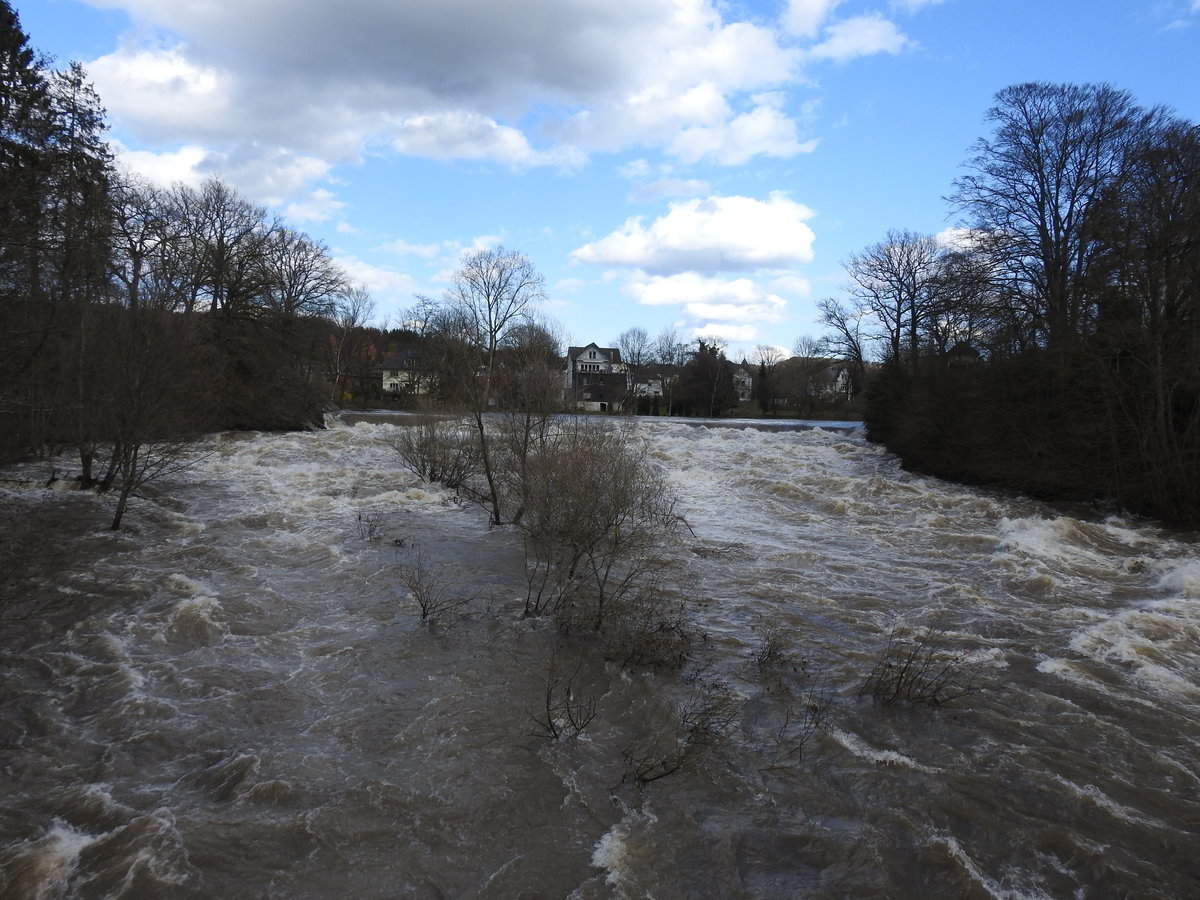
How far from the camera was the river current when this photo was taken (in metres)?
4.91

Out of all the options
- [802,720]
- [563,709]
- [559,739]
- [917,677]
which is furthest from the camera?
[917,677]

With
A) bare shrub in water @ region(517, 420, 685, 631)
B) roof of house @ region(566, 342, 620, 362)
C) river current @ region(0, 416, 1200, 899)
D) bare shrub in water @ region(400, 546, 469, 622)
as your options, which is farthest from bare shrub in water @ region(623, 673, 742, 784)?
roof of house @ region(566, 342, 620, 362)

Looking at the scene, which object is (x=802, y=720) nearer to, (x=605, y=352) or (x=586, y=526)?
(x=586, y=526)

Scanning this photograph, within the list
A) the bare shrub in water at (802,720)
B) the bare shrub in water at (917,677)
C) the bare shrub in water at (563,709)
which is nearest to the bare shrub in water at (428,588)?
the bare shrub in water at (563,709)

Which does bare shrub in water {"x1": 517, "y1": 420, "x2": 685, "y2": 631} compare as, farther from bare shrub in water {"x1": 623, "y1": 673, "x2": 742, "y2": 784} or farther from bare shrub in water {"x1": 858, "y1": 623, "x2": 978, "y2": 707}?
bare shrub in water {"x1": 858, "y1": 623, "x2": 978, "y2": 707}

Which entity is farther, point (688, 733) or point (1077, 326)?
point (1077, 326)

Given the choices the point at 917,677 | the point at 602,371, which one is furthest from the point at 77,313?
the point at 602,371

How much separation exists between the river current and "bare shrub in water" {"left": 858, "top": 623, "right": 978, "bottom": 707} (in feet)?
0.50

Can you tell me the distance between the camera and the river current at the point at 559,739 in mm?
4914

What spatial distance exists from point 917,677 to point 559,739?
4058 millimetres

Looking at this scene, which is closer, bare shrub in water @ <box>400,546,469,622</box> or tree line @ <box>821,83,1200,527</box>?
bare shrub in water @ <box>400,546,469,622</box>

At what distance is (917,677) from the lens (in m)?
7.61

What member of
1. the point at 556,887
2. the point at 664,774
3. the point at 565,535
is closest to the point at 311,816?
the point at 556,887

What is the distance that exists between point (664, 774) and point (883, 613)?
6172 mm
